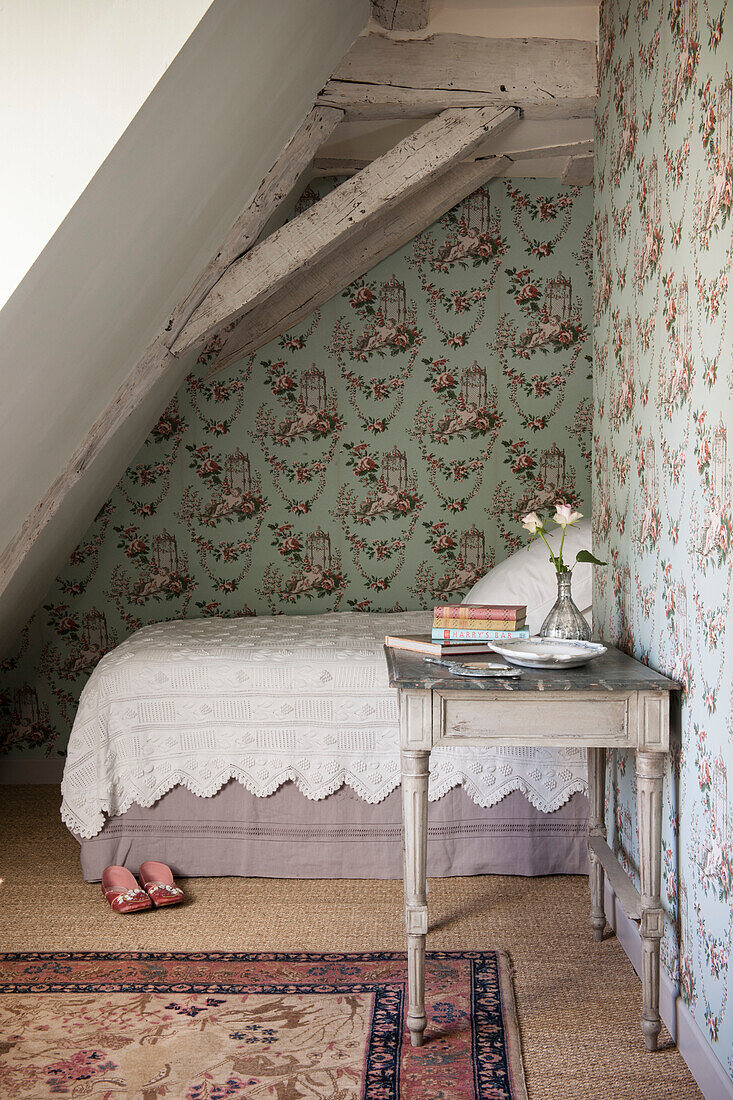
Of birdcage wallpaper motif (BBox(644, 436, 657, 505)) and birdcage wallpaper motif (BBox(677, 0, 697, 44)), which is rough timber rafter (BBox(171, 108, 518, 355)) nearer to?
birdcage wallpaper motif (BBox(677, 0, 697, 44))

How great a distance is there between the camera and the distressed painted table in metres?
1.78

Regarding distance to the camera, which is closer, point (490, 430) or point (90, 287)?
point (90, 287)

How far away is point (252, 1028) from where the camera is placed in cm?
186

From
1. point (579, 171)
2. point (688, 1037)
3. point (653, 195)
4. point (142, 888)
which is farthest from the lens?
point (579, 171)

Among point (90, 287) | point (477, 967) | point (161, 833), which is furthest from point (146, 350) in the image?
point (477, 967)

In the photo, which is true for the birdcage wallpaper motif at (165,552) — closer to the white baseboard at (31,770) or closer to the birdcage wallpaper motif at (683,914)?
the white baseboard at (31,770)

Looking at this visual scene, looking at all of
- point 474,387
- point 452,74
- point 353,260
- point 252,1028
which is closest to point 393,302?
point 353,260

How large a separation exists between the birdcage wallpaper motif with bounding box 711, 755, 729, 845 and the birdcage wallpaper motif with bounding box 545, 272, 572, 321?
260 cm

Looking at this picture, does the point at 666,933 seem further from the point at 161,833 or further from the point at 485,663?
the point at 161,833

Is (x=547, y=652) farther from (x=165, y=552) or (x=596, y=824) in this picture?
(x=165, y=552)

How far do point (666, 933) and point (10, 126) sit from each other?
76.1 inches

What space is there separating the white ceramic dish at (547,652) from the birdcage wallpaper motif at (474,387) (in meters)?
1.80

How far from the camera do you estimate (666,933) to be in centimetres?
186

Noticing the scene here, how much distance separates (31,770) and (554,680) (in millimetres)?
2712
